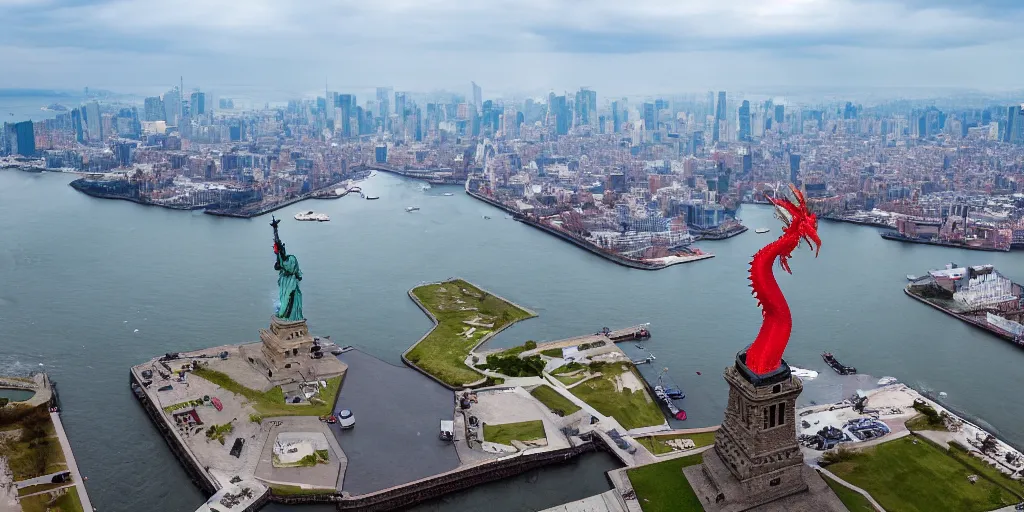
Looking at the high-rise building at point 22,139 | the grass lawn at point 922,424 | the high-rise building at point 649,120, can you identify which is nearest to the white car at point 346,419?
the grass lawn at point 922,424

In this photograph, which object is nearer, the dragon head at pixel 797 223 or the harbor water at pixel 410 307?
the dragon head at pixel 797 223

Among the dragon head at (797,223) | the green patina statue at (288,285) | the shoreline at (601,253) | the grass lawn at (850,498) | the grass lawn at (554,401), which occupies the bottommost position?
the grass lawn at (554,401)

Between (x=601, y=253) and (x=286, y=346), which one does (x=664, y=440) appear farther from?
(x=601, y=253)

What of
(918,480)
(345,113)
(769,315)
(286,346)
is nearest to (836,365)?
(918,480)

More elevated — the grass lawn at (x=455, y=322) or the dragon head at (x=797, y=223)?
the dragon head at (x=797, y=223)

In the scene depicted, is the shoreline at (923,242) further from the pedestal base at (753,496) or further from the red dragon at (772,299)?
the red dragon at (772,299)

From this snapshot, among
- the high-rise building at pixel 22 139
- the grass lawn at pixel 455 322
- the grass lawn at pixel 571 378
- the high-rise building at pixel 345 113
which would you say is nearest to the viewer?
the grass lawn at pixel 571 378

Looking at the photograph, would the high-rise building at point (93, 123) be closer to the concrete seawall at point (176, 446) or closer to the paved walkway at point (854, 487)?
the concrete seawall at point (176, 446)

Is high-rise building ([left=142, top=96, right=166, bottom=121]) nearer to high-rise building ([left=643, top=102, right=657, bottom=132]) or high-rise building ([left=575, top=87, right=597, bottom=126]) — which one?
high-rise building ([left=575, top=87, right=597, bottom=126])

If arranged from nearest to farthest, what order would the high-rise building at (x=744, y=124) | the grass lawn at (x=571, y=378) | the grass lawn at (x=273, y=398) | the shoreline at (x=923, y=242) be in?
the grass lawn at (x=273, y=398), the grass lawn at (x=571, y=378), the shoreline at (x=923, y=242), the high-rise building at (x=744, y=124)
